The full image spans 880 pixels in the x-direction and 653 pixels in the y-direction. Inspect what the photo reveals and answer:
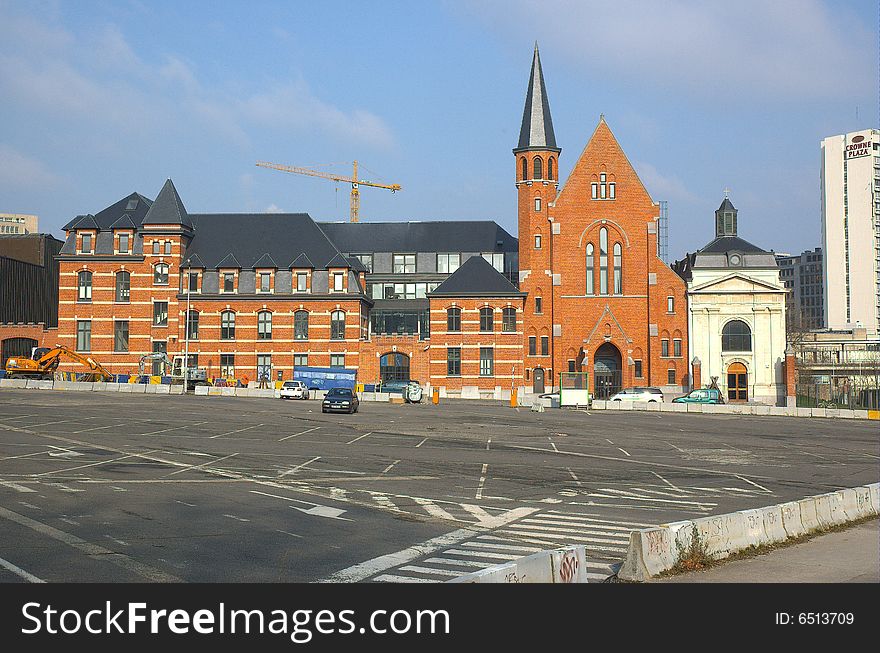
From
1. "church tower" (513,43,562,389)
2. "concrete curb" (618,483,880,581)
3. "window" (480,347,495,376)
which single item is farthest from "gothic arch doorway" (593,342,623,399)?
"concrete curb" (618,483,880,581)

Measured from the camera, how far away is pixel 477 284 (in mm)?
85125

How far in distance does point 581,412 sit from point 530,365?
21978mm

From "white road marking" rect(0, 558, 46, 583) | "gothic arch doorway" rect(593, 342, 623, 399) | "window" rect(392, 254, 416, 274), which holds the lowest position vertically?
"white road marking" rect(0, 558, 46, 583)

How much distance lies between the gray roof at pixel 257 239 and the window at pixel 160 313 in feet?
19.0

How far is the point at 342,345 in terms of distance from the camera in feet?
284

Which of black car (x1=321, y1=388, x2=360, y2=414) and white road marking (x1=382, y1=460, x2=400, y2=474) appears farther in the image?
black car (x1=321, y1=388, x2=360, y2=414)

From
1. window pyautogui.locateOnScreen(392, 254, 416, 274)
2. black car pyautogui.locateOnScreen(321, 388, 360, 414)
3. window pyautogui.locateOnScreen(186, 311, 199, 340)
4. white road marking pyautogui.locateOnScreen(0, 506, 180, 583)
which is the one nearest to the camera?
white road marking pyautogui.locateOnScreen(0, 506, 180, 583)

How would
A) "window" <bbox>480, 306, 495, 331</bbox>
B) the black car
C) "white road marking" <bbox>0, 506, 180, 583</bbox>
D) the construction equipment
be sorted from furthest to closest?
"window" <bbox>480, 306, 495, 331</bbox>, the construction equipment, the black car, "white road marking" <bbox>0, 506, 180, 583</bbox>

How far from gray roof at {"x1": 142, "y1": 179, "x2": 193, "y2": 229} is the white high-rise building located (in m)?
132

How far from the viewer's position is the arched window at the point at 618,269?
83875 millimetres

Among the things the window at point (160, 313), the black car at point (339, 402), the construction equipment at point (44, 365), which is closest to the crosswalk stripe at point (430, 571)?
the black car at point (339, 402)

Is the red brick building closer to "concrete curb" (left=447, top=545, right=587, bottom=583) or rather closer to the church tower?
the church tower

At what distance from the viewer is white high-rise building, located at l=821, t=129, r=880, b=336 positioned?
171m

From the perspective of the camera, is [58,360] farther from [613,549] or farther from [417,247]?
[613,549]
